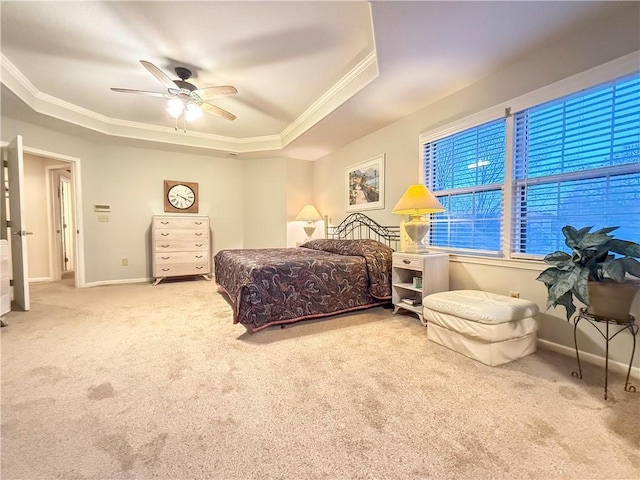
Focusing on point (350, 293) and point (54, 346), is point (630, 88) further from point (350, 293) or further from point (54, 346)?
point (54, 346)

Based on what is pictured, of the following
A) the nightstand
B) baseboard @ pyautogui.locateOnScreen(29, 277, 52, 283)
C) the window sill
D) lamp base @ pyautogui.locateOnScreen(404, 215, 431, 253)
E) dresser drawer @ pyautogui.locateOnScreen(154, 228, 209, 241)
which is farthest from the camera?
baseboard @ pyautogui.locateOnScreen(29, 277, 52, 283)

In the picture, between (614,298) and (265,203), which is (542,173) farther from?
(265,203)

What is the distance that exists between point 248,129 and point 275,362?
3.86 metres

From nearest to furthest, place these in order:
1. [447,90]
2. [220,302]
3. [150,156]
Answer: [447,90]
[220,302]
[150,156]

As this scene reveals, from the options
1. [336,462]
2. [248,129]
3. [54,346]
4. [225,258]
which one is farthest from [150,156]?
[336,462]

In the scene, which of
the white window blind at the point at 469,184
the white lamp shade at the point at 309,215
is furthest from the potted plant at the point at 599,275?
the white lamp shade at the point at 309,215

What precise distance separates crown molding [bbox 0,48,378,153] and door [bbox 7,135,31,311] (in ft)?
2.11

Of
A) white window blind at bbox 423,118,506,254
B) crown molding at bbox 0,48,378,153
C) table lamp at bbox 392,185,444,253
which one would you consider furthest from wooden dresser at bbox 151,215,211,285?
white window blind at bbox 423,118,506,254

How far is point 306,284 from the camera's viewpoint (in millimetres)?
2678

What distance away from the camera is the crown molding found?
9.06 feet

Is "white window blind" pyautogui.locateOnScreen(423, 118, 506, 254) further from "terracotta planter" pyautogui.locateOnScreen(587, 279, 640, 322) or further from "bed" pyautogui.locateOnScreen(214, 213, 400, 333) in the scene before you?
"terracotta planter" pyautogui.locateOnScreen(587, 279, 640, 322)

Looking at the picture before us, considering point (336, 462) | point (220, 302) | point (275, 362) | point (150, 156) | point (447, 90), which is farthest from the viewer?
point (150, 156)

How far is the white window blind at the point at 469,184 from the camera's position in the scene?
2570 millimetres

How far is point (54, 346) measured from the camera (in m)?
2.18
